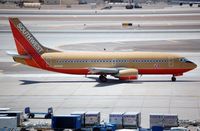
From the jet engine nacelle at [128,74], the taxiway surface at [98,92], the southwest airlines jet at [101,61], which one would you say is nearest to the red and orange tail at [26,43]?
the southwest airlines jet at [101,61]

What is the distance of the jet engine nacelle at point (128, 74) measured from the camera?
85625 mm

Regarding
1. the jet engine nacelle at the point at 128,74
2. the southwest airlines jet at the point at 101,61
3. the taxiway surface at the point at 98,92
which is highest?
the southwest airlines jet at the point at 101,61

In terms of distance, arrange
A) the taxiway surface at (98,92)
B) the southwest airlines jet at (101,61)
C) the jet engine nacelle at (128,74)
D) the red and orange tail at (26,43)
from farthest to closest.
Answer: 1. the red and orange tail at (26,43)
2. the southwest airlines jet at (101,61)
3. the jet engine nacelle at (128,74)
4. the taxiway surface at (98,92)

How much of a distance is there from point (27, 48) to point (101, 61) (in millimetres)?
9258

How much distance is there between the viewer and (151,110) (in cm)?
6831

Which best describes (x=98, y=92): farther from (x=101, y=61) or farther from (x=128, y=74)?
(x=101, y=61)

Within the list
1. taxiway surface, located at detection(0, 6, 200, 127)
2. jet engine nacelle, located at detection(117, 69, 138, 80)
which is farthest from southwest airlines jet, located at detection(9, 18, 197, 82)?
taxiway surface, located at detection(0, 6, 200, 127)

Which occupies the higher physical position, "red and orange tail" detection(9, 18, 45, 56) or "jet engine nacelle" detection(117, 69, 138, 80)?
"red and orange tail" detection(9, 18, 45, 56)

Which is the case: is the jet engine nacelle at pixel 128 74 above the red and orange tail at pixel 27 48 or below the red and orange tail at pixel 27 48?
below

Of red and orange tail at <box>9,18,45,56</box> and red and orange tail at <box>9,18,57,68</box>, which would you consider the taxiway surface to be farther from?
red and orange tail at <box>9,18,45,56</box>

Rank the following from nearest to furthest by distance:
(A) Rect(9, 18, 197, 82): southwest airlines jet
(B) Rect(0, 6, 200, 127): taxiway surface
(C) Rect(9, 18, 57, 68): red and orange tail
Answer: (B) Rect(0, 6, 200, 127): taxiway surface → (A) Rect(9, 18, 197, 82): southwest airlines jet → (C) Rect(9, 18, 57, 68): red and orange tail

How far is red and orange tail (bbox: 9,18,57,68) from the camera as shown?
287ft

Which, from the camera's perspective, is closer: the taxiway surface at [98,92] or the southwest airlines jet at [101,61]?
the taxiway surface at [98,92]

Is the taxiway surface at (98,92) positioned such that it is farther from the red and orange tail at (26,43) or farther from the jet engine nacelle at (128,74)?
the red and orange tail at (26,43)
